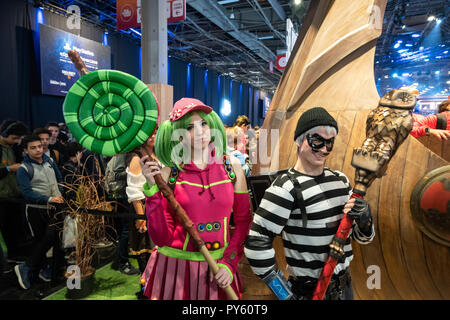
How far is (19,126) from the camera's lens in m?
3.72

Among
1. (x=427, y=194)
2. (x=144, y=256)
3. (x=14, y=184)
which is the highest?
(x=427, y=194)

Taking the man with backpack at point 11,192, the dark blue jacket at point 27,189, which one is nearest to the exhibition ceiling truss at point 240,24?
the man with backpack at point 11,192

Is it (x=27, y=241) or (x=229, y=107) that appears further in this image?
(x=229, y=107)

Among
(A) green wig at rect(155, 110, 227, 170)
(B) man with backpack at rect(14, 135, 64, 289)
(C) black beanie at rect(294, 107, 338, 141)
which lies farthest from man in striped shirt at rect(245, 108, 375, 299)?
(B) man with backpack at rect(14, 135, 64, 289)

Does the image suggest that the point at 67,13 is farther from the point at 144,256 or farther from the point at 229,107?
the point at 229,107

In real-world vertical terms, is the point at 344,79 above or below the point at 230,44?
below

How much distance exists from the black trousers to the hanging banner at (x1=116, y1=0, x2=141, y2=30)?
8.73ft

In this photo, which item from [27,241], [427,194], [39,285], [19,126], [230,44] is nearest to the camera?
[427,194]

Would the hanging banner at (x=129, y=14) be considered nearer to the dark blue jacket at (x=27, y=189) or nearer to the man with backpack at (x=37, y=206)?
the man with backpack at (x=37, y=206)

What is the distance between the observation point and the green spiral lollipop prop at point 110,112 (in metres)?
1.26

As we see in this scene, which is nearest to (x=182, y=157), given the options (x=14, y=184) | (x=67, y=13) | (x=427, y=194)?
(x=427, y=194)

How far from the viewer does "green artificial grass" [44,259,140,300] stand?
282 cm

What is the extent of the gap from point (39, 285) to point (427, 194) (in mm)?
3590

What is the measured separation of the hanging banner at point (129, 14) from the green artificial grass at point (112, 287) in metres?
3.27
